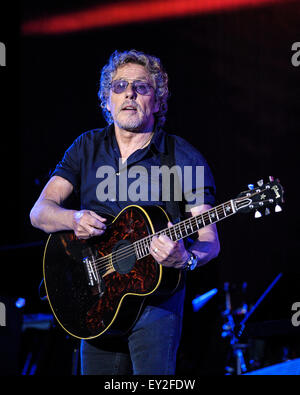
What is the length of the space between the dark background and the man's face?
92.3 inches

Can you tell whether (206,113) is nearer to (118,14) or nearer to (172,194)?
(118,14)

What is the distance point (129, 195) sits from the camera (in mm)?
2832

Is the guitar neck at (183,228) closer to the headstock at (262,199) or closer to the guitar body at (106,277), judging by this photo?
the guitar body at (106,277)

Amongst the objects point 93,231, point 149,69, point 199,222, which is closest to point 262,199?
point 199,222

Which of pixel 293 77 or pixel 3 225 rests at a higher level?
pixel 293 77

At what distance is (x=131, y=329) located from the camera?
256cm

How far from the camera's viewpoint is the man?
8.26 ft

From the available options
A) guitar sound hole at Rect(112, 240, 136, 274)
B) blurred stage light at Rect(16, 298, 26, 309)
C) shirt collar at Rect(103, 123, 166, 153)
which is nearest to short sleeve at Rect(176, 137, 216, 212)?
shirt collar at Rect(103, 123, 166, 153)

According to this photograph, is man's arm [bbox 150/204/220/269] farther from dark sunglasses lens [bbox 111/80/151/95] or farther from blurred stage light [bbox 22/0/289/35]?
blurred stage light [bbox 22/0/289/35]

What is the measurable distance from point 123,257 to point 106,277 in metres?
0.15

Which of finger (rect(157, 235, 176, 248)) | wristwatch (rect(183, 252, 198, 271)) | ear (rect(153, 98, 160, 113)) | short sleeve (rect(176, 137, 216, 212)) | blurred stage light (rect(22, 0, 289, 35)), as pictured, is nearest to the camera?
finger (rect(157, 235, 176, 248))

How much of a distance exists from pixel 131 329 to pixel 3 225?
326 centimetres
